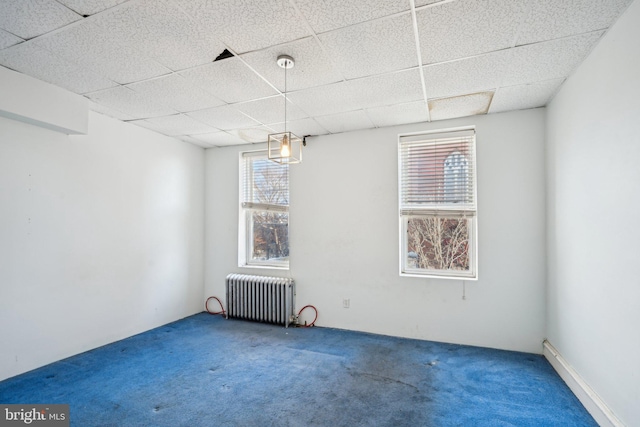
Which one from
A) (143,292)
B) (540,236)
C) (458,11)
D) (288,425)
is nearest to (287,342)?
(288,425)

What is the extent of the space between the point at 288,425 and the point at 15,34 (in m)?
3.22

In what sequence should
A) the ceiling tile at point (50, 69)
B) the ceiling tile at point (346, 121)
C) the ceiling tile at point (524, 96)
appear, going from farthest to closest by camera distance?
the ceiling tile at point (346, 121) → the ceiling tile at point (524, 96) → the ceiling tile at point (50, 69)

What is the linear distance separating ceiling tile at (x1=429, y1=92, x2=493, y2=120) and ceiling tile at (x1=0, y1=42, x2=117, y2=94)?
315 centimetres

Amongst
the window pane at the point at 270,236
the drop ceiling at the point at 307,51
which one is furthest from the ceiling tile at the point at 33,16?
the window pane at the point at 270,236

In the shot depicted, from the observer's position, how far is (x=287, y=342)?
3.62m

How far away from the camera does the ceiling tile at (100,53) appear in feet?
6.65

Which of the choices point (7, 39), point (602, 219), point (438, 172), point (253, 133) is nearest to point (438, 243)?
point (438, 172)

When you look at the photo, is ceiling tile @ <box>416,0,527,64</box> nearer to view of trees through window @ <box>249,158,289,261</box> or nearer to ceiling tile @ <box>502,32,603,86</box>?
ceiling tile @ <box>502,32,603,86</box>

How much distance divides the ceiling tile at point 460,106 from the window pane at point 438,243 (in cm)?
122

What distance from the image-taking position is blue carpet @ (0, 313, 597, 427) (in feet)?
7.25

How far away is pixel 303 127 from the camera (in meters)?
3.95

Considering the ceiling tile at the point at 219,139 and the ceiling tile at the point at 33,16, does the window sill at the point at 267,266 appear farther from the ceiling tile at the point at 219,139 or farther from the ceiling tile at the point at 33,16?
the ceiling tile at the point at 33,16

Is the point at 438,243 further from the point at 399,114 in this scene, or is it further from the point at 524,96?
the point at 524,96

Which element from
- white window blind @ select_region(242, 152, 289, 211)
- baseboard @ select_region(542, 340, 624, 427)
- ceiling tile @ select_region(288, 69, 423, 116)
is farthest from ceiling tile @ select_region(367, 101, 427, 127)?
baseboard @ select_region(542, 340, 624, 427)
